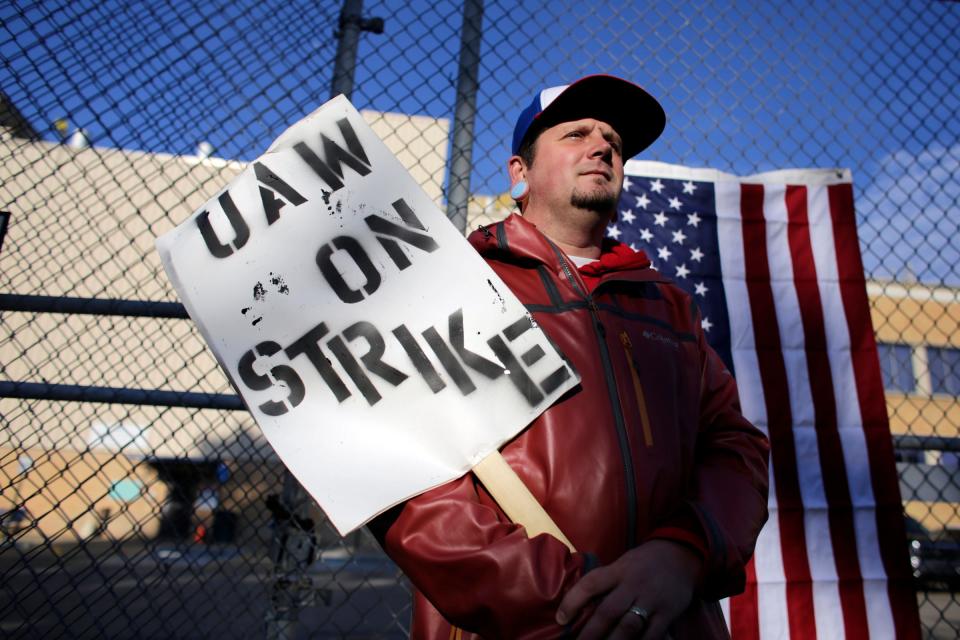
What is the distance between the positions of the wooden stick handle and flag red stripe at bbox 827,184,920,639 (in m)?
2.37

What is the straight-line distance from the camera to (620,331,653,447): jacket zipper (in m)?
1.25

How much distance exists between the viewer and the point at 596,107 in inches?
73.5

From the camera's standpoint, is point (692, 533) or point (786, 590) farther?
point (786, 590)

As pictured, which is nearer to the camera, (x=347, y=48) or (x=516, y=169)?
(x=516, y=169)

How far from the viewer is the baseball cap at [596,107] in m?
1.80

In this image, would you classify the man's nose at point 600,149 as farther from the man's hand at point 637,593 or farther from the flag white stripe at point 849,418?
the flag white stripe at point 849,418

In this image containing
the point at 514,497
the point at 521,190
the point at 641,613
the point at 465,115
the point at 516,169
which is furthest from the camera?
the point at 465,115

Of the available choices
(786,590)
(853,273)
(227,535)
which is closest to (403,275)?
(786,590)

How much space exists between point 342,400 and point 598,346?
59 centimetres

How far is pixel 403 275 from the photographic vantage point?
1.19m

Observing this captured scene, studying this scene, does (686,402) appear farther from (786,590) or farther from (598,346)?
(786,590)

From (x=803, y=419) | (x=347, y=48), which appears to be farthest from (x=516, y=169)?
(x=803, y=419)

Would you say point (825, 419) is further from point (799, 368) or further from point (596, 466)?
point (596, 466)

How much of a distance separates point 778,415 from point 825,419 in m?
0.24
